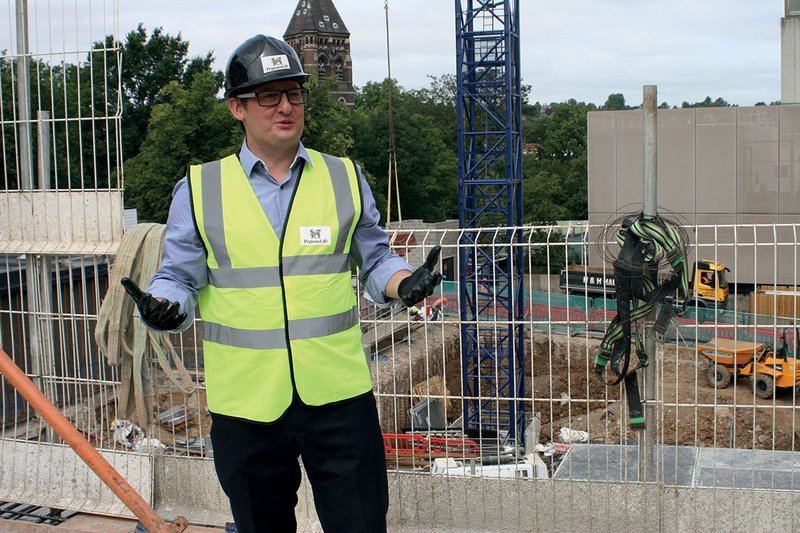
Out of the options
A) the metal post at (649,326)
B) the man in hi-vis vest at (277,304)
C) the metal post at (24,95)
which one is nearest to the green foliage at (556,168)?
the metal post at (24,95)

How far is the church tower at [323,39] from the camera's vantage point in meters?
82.8

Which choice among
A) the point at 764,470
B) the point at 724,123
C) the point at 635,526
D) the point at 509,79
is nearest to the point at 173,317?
the point at 635,526

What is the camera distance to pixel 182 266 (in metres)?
2.58

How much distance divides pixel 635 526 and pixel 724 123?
28.4m

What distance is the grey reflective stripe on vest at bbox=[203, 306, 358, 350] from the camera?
2.51m

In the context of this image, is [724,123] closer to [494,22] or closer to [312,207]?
[494,22]

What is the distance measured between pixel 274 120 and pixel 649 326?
2437mm

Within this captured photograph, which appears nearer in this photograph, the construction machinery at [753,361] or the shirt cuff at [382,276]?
the shirt cuff at [382,276]

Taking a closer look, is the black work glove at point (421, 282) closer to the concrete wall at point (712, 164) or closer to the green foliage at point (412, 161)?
the concrete wall at point (712, 164)

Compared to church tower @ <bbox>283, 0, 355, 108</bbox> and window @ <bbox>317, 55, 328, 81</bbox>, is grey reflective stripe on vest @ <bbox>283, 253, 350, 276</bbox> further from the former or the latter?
window @ <bbox>317, 55, 328, 81</bbox>

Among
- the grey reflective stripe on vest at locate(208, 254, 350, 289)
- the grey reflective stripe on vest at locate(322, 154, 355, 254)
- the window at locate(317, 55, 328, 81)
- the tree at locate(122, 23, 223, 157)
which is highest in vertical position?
the window at locate(317, 55, 328, 81)

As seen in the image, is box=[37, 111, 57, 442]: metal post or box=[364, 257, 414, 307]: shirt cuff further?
box=[37, 111, 57, 442]: metal post

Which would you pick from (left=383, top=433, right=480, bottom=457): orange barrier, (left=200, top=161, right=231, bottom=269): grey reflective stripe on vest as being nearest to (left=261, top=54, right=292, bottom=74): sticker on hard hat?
(left=200, top=161, right=231, bottom=269): grey reflective stripe on vest

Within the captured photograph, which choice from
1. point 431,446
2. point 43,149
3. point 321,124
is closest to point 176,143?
point 321,124
